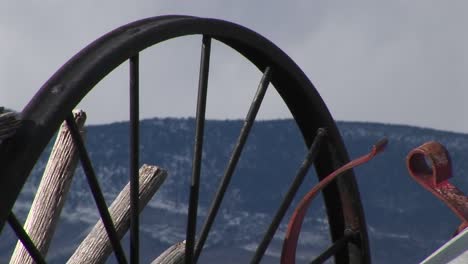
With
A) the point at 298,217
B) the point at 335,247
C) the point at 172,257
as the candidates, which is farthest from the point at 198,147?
the point at 172,257

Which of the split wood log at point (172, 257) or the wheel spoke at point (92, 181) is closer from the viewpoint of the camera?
the wheel spoke at point (92, 181)

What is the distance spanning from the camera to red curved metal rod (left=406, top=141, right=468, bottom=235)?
7340 mm

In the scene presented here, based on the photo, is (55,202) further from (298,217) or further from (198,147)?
(198,147)

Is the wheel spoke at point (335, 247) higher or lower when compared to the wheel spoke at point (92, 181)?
lower

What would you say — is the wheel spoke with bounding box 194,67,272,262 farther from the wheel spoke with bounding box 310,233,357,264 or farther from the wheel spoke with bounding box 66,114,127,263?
the wheel spoke with bounding box 310,233,357,264

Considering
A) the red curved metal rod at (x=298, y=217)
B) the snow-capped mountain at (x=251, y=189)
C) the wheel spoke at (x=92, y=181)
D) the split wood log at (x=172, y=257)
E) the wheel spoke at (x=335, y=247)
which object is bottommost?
the snow-capped mountain at (x=251, y=189)

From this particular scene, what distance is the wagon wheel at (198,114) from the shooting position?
5.34 metres

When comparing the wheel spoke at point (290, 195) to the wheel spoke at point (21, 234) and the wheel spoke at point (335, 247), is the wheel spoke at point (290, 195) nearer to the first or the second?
the wheel spoke at point (335, 247)

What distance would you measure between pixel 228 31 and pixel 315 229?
25047mm

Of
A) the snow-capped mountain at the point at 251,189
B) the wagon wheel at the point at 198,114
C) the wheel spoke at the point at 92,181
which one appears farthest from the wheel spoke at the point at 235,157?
the snow-capped mountain at the point at 251,189

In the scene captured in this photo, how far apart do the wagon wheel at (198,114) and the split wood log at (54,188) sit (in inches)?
97.8

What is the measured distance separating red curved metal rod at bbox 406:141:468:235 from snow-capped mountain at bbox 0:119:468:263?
21399mm

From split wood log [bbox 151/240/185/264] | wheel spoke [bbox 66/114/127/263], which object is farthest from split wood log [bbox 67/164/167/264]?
wheel spoke [bbox 66/114/127/263]

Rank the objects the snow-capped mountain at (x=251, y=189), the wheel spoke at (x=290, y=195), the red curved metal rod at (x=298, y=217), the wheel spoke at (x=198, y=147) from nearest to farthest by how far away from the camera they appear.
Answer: the wheel spoke at (x=198, y=147), the wheel spoke at (x=290, y=195), the red curved metal rod at (x=298, y=217), the snow-capped mountain at (x=251, y=189)
